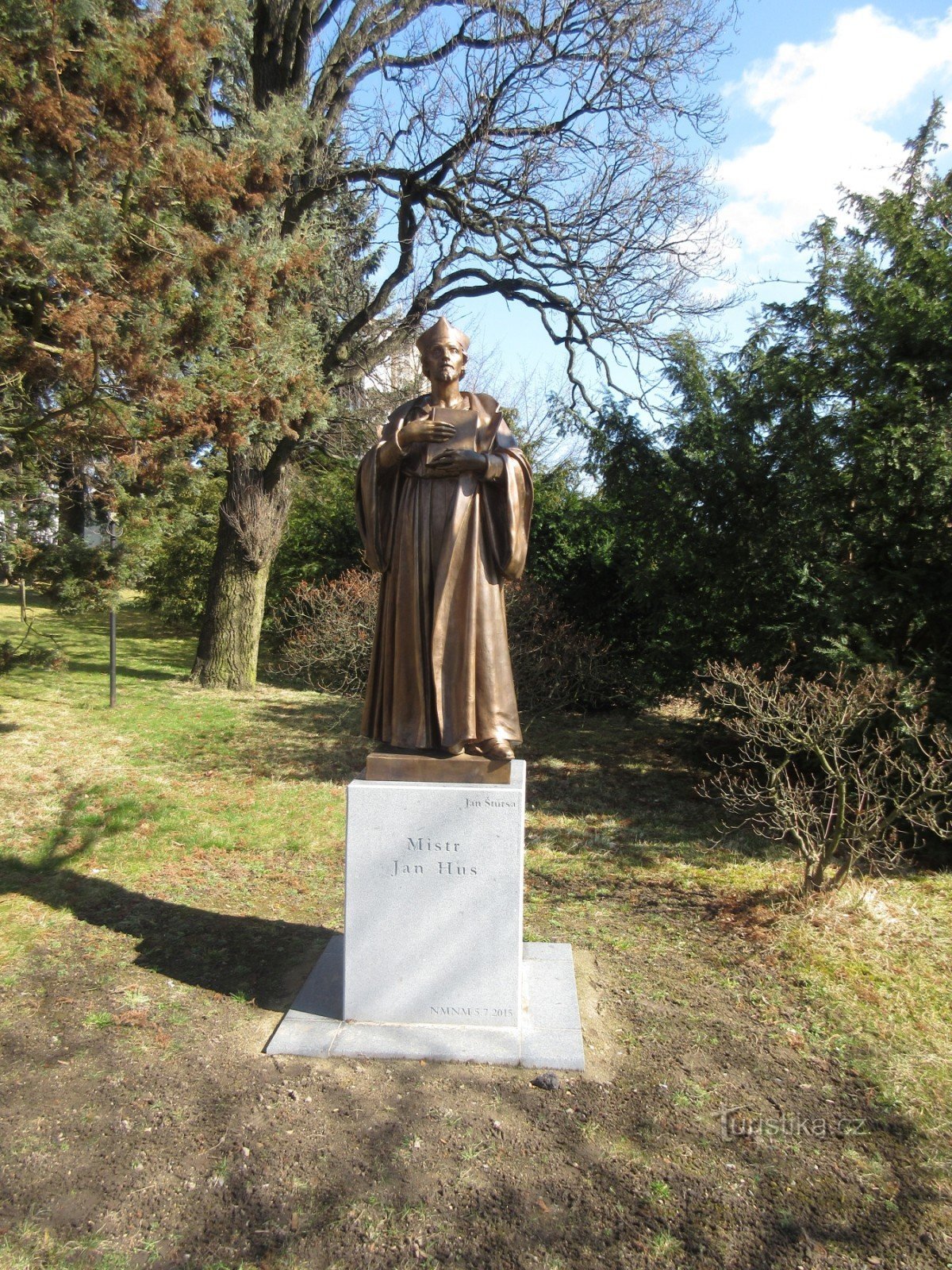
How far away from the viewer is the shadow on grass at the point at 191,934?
4.45 meters

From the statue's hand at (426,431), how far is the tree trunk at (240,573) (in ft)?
27.7

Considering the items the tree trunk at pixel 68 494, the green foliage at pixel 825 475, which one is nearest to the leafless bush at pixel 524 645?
the green foliage at pixel 825 475

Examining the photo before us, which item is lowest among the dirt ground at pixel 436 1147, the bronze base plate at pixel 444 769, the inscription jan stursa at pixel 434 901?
the dirt ground at pixel 436 1147

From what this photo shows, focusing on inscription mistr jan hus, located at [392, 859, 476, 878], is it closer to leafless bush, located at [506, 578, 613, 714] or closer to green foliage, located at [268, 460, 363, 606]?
leafless bush, located at [506, 578, 613, 714]

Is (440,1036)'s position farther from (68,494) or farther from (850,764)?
(68,494)

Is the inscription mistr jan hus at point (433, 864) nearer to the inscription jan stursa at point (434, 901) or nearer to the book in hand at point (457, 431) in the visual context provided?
the inscription jan stursa at point (434, 901)

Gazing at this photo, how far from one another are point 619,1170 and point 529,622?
7582 millimetres

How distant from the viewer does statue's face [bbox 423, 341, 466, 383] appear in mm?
4023

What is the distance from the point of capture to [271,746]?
9531 mm

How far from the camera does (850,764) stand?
17.8 feet

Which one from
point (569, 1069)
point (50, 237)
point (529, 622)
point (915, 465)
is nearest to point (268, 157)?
point (50, 237)

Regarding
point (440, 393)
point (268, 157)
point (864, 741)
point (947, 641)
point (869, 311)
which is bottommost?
point (864, 741)

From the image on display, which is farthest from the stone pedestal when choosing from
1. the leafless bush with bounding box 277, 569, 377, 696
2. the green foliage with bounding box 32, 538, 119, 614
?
the leafless bush with bounding box 277, 569, 377, 696

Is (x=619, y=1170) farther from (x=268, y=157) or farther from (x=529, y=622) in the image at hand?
(x=268, y=157)
